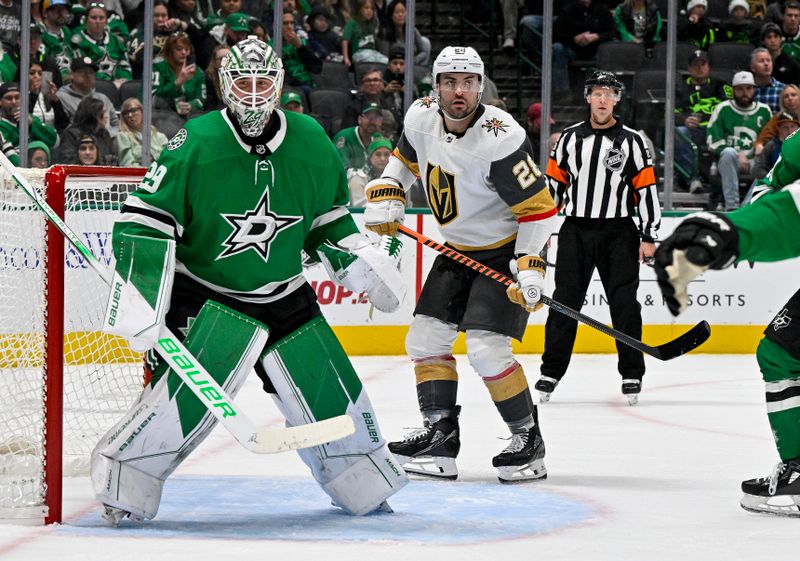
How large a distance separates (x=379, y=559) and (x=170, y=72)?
4.87 m

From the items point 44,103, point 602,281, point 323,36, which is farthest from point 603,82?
point 44,103

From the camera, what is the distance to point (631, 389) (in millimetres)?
5703

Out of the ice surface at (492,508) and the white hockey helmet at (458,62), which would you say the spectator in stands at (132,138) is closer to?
the ice surface at (492,508)

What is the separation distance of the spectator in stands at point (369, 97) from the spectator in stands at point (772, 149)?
2.03 meters

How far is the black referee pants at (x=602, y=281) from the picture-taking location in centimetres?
573

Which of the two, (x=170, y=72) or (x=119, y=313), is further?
(x=170, y=72)

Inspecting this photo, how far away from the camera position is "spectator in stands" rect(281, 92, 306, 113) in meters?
7.48

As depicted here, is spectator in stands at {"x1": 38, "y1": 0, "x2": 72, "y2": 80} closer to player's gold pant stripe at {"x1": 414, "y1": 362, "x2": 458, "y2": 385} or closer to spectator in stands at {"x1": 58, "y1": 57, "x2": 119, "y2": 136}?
spectator in stands at {"x1": 58, "y1": 57, "x2": 119, "y2": 136}

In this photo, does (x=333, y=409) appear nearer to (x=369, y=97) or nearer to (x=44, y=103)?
(x=44, y=103)

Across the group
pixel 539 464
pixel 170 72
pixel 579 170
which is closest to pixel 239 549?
pixel 539 464

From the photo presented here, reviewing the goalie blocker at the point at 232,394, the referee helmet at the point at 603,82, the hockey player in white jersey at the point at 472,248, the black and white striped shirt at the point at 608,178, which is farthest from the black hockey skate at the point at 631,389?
the goalie blocker at the point at 232,394

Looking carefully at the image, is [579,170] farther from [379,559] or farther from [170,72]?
[379,559]

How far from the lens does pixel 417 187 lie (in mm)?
7656

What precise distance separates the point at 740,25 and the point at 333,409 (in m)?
6.05
